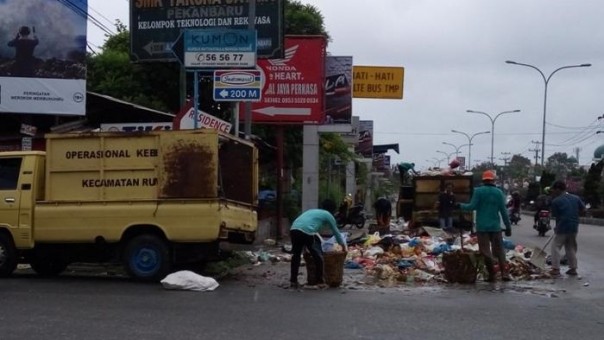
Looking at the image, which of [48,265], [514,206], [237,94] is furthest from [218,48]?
[514,206]

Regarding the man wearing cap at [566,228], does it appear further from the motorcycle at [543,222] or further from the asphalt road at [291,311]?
the motorcycle at [543,222]

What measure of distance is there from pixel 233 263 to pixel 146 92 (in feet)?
43.8

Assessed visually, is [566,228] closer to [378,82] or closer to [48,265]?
[48,265]

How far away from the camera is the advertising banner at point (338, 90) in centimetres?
3147

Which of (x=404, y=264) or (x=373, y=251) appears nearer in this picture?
(x=404, y=264)

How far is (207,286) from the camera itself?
41.9ft

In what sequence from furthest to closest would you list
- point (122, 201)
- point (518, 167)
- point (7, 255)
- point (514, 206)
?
point (518, 167)
point (514, 206)
point (7, 255)
point (122, 201)

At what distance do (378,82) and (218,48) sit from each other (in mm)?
20940

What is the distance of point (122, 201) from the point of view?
13508 millimetres

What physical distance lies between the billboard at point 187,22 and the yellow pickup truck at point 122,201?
7966 mm

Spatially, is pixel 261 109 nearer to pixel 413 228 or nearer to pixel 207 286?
pixel 413 228

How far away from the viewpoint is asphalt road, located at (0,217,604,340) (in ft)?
29.5

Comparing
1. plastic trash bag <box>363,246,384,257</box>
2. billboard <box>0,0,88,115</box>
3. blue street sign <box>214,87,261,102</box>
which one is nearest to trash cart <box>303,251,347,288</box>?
plastic trash bag <box>363,246,384,257</box>

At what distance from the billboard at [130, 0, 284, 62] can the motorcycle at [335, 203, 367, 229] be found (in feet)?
43.7
